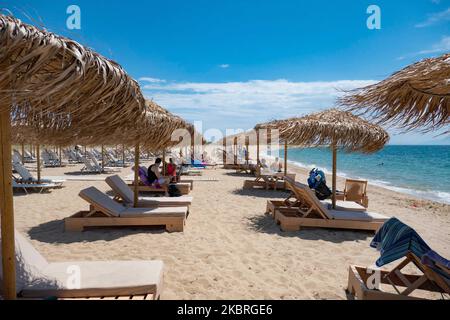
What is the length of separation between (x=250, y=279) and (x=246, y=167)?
1096 centimetres

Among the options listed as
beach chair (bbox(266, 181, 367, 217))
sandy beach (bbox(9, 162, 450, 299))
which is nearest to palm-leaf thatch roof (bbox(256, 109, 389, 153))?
beach chair (bbox(266, 181, 367, 217))

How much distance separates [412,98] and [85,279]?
3056 millimetres

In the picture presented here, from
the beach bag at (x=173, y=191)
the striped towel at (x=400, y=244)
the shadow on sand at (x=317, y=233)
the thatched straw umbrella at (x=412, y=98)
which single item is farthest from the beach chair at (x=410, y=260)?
the beach bag at (x=173, y=191)

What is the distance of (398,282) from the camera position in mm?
2744

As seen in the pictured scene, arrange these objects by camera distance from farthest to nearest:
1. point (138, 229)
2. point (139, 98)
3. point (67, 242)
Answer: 1. point (138, 229)
2. point (67, 242)
3. point (139, 98)

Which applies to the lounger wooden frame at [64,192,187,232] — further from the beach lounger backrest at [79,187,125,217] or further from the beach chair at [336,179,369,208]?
the beach chair at [336,179,369,208]

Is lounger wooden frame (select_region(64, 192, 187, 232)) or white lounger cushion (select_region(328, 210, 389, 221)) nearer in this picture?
lounger wooden frame (select_region(64, 192, 187, 232))

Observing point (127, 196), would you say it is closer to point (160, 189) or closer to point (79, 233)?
point (79, 233)

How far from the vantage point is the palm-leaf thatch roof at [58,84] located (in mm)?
1245

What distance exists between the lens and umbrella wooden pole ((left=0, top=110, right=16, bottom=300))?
1.70m

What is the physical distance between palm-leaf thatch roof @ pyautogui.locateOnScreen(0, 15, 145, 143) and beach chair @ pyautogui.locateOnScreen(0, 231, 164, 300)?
3.90 ft

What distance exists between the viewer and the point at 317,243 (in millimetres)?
4324
